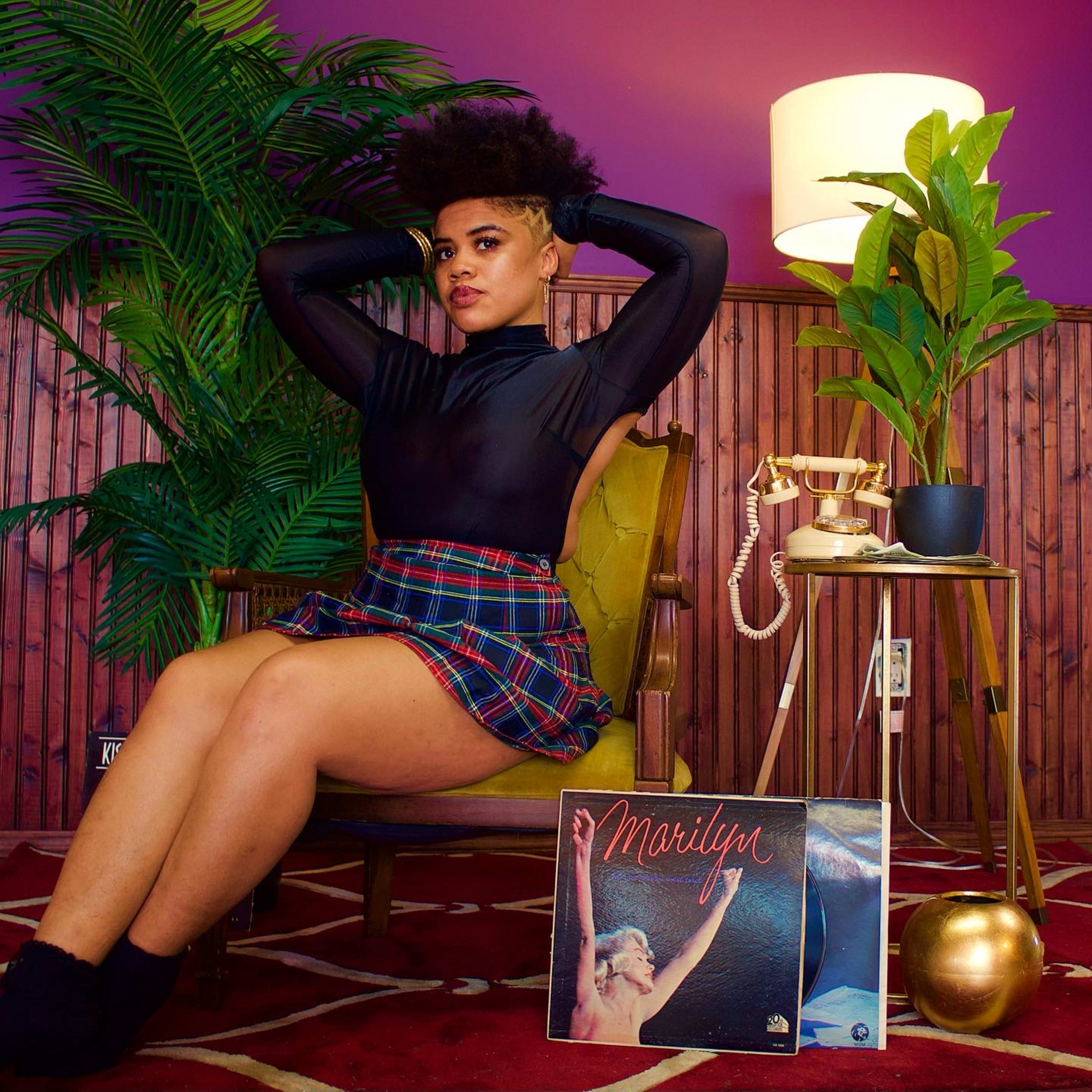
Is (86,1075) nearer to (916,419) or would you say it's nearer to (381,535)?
(381,535)

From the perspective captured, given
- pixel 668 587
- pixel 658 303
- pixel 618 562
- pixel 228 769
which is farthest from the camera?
pixel 618 562

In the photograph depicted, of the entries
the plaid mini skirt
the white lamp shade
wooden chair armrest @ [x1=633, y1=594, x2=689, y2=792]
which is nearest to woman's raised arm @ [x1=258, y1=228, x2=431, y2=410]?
the plaid mini skirt

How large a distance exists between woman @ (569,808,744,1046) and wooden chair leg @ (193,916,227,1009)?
1.85 feet

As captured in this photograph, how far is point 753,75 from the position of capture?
3.16 meters

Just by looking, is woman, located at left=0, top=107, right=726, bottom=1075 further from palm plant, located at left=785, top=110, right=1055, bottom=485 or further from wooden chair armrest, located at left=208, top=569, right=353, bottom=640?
palm plant, located at left=785, top=110, right=1055, bottom=485

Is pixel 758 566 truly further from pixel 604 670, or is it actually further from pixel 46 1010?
pixel 46 1010

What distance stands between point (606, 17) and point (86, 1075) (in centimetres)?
296

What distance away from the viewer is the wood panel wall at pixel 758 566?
2.88 meters

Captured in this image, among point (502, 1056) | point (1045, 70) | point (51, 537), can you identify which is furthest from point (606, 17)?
point (502, 1056)

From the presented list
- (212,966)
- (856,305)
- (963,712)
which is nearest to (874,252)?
(856,305)

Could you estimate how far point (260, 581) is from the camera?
185cm

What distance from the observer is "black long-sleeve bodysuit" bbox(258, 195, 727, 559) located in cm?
171

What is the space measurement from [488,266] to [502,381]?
0.75 feet

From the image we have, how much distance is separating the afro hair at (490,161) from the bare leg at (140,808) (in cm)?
94
